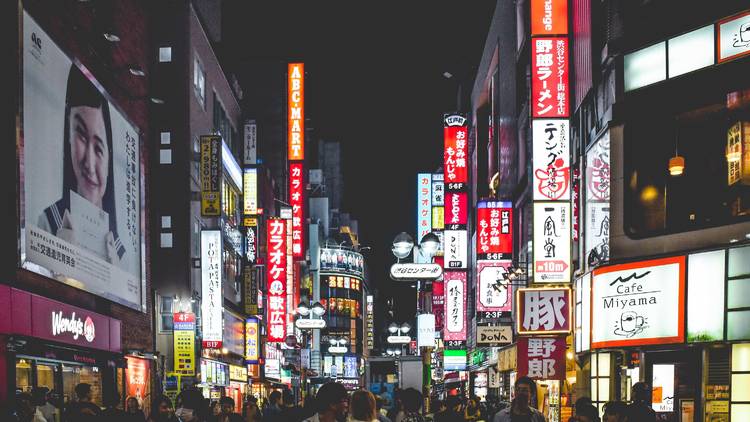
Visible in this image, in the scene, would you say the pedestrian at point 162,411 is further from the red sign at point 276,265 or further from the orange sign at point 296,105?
the orange sign at point 296,105

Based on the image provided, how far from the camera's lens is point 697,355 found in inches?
714

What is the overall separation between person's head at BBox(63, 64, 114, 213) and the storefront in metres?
2.69

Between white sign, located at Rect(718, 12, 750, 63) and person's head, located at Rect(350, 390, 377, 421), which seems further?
white sign, located at Rect(718, 12, 750, 63)

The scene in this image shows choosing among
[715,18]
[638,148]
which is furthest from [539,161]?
[715,18]

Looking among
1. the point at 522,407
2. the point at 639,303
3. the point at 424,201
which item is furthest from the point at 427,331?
the point at 522,407

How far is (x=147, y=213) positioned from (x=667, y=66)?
52.3ft

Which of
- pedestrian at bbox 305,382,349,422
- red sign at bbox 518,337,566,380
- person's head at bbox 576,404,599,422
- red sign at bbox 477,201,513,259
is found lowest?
red sign at bbox 518,337,566,380

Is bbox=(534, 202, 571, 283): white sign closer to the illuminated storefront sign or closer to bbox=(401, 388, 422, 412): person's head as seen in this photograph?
bbox=(401, 388, 422, 412): person's head

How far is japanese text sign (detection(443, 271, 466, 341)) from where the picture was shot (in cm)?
4590

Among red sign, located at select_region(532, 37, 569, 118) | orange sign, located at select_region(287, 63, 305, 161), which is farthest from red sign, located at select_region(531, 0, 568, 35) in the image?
orange sign, located at select_region(287, 63, 305, 161)

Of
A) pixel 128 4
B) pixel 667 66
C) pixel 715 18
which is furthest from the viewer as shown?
pixel 128 4

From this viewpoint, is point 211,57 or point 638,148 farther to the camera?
point 211,57

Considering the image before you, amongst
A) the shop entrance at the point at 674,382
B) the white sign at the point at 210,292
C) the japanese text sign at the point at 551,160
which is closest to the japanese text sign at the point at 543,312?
the shop entrance at the point at 674,382

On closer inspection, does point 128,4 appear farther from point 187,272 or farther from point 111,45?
point 187,272
